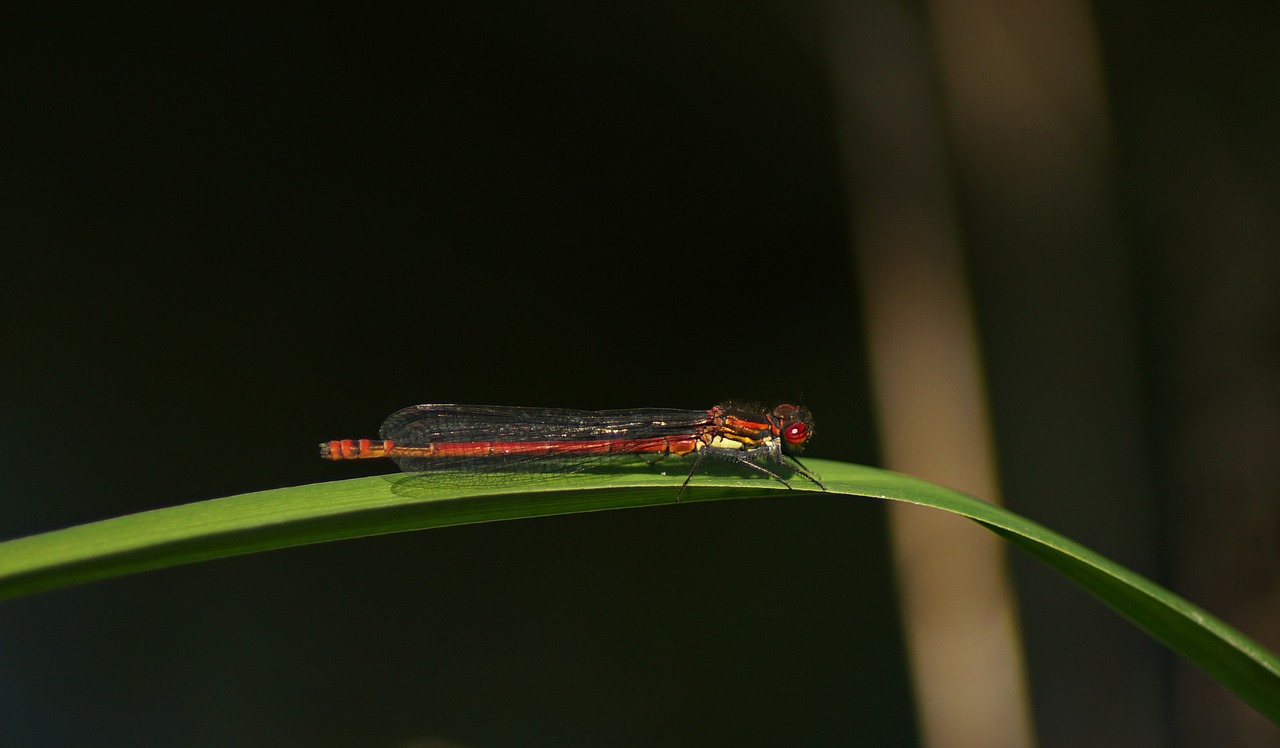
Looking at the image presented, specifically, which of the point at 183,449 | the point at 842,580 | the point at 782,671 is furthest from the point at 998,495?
the point at 183,449

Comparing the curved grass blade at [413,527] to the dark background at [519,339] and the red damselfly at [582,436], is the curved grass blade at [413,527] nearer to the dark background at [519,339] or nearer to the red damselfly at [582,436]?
the red damselfly at [582,436]

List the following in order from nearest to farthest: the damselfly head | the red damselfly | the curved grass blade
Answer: the curved grass blade → the red damselfly → the damselfly head

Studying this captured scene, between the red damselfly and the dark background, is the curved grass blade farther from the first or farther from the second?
the dark background

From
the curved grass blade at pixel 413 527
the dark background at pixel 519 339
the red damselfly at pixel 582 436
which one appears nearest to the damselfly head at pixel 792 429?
the red damselfly at pixel 582 436

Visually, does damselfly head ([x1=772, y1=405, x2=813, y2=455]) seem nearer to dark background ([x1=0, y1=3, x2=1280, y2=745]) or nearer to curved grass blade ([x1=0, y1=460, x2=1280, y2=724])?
curved grass blade ([x1=0, y1=460, x2=1280, y2=724])

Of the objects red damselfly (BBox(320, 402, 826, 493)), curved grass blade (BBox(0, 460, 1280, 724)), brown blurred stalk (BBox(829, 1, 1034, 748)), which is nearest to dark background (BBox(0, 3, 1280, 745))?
brown blurred stalk (BBox(829, 1, 1034, 748))

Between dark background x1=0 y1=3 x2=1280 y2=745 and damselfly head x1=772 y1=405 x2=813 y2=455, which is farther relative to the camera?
dark background x1=0 y1=3 x2=1280 y2=745

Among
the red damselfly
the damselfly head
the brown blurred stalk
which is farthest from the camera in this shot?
the brown blurred stalk
